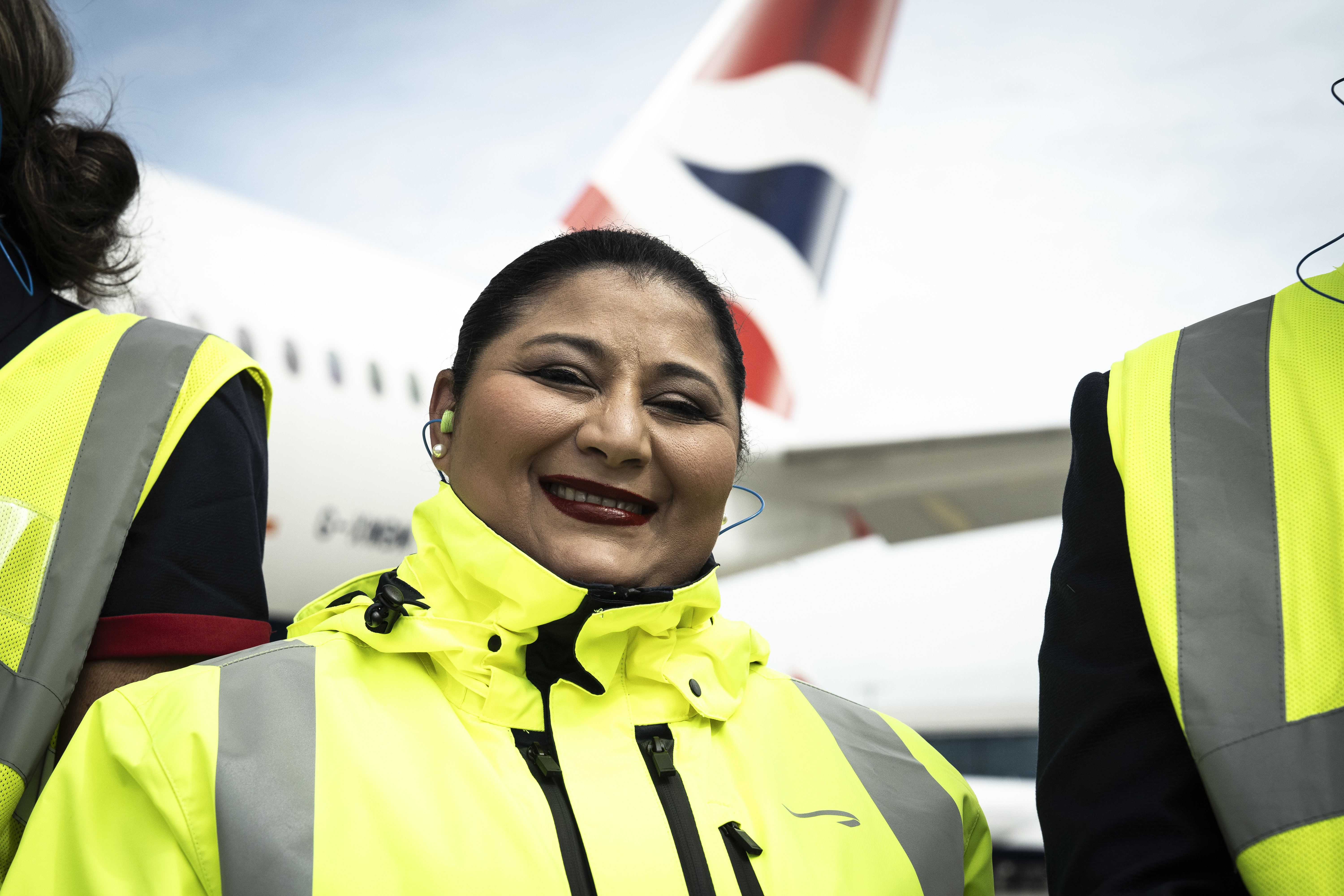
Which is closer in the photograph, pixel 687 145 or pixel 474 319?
pixel 474 319

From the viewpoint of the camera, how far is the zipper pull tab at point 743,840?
47.3 inches

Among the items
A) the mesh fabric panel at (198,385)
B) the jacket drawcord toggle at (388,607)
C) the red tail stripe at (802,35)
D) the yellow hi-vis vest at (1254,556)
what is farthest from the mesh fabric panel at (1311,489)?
the red tail stripe at (802,35)

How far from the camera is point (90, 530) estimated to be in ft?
4.27

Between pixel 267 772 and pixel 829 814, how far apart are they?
69cm

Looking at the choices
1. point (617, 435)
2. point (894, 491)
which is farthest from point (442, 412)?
point (894, 491)

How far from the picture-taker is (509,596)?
48.8 inches

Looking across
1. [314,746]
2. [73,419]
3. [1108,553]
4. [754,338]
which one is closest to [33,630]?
[73,419]

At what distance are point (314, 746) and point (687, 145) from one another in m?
8.07

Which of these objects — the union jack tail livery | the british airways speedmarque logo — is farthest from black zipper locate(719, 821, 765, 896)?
the union jack tail livery

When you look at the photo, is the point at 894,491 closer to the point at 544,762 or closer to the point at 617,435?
the point at 617,435

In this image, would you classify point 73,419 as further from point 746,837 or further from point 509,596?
point 746,837

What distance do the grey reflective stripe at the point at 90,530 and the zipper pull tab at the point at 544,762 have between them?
0.58 metres

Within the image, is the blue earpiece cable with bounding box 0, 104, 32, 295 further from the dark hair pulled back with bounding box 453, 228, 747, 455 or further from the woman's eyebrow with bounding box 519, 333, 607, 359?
the woman's eyebrow with bounding box 519, 333, 607, 359

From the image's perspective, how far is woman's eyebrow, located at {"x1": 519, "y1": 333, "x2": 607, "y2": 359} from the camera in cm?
143
